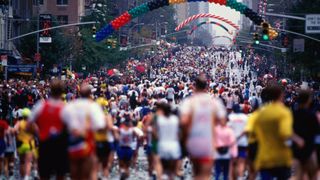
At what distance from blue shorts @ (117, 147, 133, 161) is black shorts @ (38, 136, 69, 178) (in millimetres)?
6014

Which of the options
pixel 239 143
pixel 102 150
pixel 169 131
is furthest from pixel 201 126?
pixel 239 143

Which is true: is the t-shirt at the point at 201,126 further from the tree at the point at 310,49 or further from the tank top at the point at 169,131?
the tree at the point at 310,49

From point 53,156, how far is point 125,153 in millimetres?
6415

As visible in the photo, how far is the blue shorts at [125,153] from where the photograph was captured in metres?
22.3

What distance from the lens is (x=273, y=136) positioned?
Result: 14750 mm

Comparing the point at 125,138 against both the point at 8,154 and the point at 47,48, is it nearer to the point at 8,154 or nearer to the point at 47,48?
the point at 8,154

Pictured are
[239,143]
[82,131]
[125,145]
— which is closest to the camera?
[82,131]

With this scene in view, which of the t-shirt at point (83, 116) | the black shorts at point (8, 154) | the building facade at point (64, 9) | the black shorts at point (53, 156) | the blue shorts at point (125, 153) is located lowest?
the black shorts at point (8, 154)

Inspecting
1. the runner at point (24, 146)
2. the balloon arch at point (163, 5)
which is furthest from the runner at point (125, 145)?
the balloon arch at point (163, 5)

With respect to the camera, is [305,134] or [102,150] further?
[102,150]

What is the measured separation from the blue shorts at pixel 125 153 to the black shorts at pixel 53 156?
6014 mm

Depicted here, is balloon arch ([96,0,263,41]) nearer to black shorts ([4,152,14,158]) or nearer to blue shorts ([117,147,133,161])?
black shorts ([4,152,14,158])

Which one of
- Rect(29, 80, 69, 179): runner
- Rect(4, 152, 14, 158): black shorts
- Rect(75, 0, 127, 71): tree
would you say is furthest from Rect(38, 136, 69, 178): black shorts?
Rect(75, 0, 127, 71): tree

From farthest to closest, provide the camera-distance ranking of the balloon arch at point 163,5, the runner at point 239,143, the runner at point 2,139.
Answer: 1. the balloon arch at point 163,5
2. the runner at point 2,139
3. the runner at point 239,143
